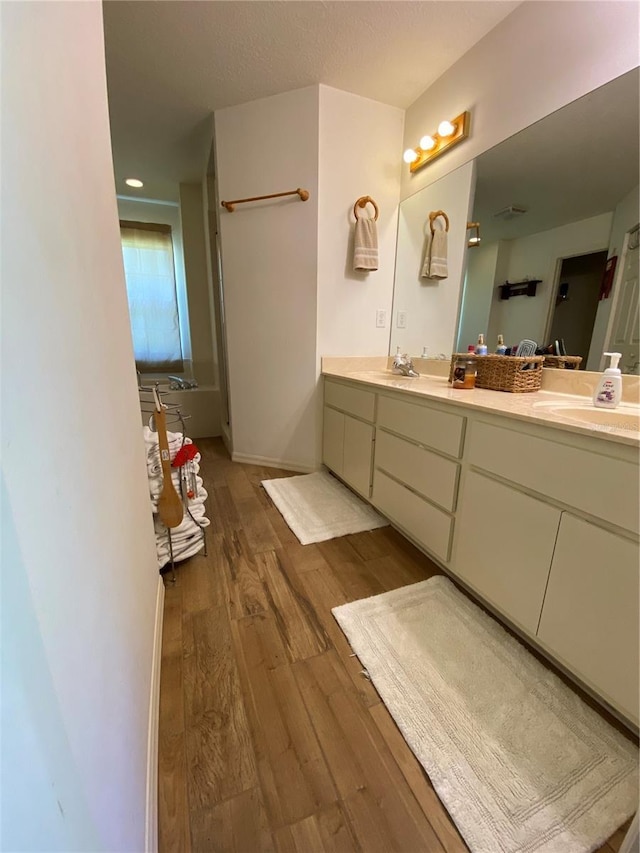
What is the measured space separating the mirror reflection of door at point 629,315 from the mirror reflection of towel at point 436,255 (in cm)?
98

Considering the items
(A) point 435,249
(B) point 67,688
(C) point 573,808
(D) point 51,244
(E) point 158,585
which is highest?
(A) point 435,249

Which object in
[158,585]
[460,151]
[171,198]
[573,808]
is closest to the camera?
[573,808]

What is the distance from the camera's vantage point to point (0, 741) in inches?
9.8

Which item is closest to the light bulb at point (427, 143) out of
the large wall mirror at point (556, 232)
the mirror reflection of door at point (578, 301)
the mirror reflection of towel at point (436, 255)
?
the large wall mirror at point (556, 232)

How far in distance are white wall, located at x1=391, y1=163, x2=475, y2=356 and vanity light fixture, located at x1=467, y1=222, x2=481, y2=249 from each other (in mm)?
33

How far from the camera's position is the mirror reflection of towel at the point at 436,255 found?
214cm

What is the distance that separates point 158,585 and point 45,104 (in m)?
1.39

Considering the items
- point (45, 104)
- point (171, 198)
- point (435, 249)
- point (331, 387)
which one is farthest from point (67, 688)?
point (171, 198)

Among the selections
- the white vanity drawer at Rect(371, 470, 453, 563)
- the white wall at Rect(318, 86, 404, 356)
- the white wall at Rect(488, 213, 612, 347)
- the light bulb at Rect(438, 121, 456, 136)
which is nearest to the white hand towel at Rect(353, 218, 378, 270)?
the white wall at Rect(318, 86, 404, 356)

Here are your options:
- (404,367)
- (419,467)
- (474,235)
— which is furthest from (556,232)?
(419,467)

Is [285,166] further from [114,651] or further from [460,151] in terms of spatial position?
[114,651]

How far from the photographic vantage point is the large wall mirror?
4.28ft

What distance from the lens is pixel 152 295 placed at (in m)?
4.08

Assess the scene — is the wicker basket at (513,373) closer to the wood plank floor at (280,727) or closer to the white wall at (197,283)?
the wood plank floor at (280,727)
